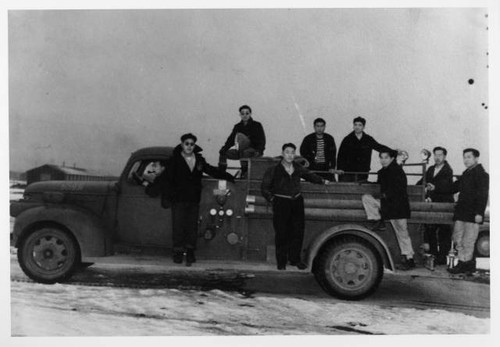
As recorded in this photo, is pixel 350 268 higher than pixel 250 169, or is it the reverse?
pixel 250 169

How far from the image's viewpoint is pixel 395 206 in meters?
5.19

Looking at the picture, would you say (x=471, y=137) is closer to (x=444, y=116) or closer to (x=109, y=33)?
(x=444, y=116)

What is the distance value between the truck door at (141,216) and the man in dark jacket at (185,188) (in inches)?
6.5

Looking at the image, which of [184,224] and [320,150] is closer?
[184,224]

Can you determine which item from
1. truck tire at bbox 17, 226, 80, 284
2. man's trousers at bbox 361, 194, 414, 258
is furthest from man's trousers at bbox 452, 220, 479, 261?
truck tire at bbox 17, 226, 80, 284

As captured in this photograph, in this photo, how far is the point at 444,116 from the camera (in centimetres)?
577

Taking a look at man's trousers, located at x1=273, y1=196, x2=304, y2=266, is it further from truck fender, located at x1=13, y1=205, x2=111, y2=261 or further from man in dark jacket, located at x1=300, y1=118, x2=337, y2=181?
truck fender, located at x1=13, y1=205, x2=111, y2=261

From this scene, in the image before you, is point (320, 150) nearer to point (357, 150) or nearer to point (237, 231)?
point (357, 150)

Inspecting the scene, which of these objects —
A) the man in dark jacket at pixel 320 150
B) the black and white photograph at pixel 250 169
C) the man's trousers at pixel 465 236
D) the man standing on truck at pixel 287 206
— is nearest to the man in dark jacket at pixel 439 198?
the black and white photograph at pixel 250 169

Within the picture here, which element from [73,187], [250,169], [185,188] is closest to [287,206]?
[250,169]

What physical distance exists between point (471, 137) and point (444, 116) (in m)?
0.39

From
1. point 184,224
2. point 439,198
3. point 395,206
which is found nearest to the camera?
point 395,206

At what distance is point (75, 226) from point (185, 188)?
1.25 m

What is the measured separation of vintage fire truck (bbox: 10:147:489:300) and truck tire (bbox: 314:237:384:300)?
0.03ft
